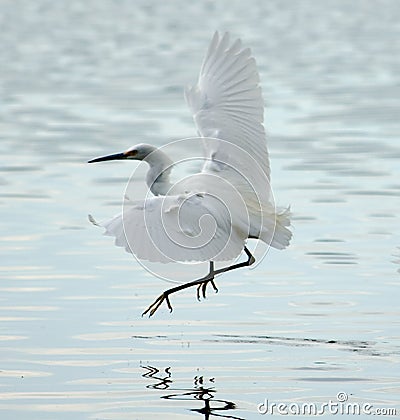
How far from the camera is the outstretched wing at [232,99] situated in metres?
9.34

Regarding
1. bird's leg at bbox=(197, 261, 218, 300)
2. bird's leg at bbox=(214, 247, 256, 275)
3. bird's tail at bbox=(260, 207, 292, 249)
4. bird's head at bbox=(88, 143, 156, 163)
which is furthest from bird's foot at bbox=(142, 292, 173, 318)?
bird's head at bbox=(88, 143, 156, 163)

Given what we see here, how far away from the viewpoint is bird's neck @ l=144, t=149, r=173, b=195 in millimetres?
9445

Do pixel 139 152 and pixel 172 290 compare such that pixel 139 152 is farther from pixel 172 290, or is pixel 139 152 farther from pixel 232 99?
pixel 172 290

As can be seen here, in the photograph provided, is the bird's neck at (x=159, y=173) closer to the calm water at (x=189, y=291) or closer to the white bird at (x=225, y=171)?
the white bird at (x=225, y=171)

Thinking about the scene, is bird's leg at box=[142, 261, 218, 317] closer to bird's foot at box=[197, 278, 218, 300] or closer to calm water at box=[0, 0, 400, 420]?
bird's foot at box=[197, 278, 218, 300]

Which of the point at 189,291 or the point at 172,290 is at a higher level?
the point at 189,291

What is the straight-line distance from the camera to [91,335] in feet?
29.5

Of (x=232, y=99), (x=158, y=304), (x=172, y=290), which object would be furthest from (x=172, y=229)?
(x=232, y=99)

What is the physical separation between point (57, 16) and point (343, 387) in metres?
32.0

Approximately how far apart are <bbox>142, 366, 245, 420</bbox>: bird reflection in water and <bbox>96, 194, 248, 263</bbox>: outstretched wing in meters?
0.70

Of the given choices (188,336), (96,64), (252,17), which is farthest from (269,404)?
(252,17)

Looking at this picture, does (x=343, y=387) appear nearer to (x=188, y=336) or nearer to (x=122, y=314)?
(x=188, y=336)

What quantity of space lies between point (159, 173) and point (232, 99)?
2.31 feet

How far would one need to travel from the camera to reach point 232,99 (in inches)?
370
